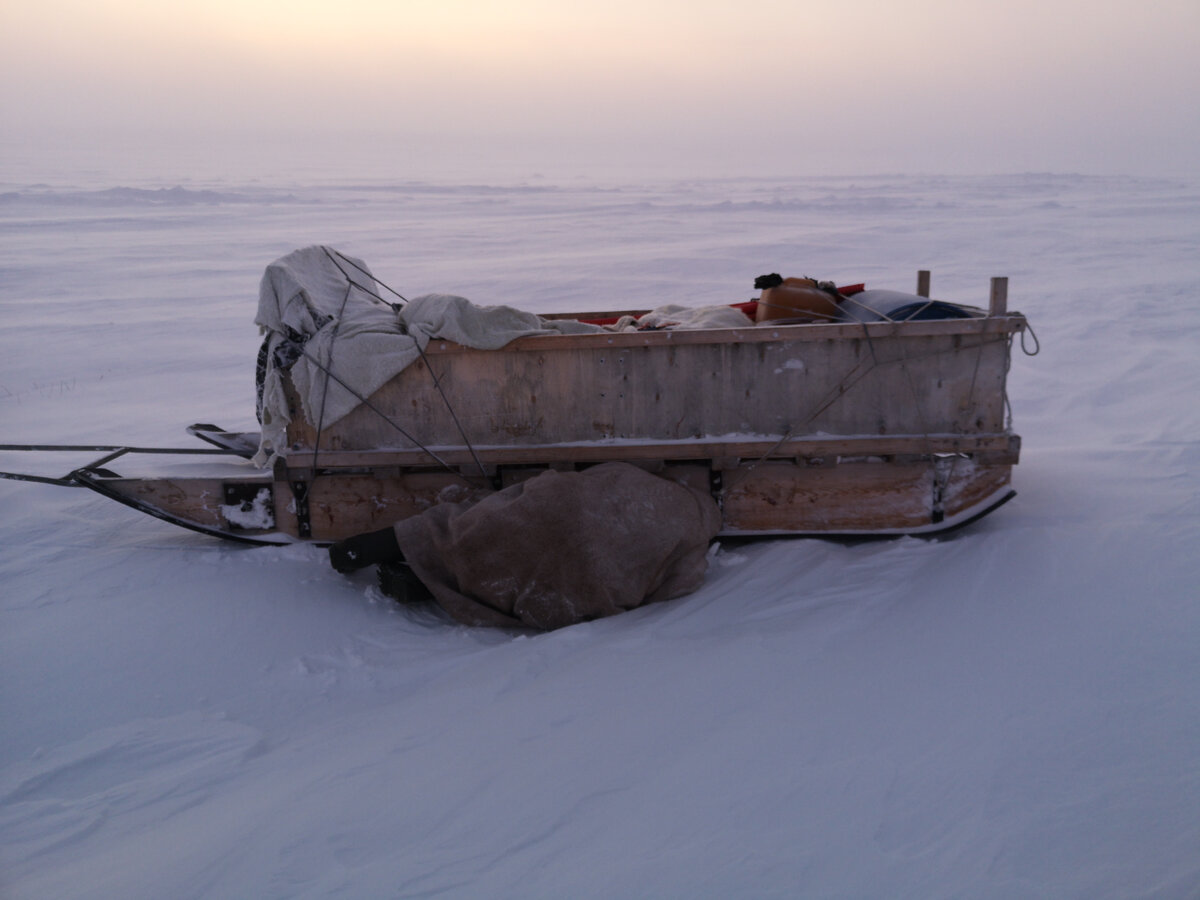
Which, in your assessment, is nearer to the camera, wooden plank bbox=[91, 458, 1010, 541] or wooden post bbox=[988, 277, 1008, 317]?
wooden post bbox=[988, 277, 1008, 317]

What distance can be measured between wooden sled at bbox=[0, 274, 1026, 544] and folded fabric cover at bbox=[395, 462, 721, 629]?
39 centimetres

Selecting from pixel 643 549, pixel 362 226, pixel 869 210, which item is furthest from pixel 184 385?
pixel 869 210

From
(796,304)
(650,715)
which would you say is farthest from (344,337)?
(650,715)

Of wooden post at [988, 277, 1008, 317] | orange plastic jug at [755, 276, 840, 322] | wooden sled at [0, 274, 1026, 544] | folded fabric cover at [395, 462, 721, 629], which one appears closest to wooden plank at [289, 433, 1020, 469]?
wooden sled at [0, 274, 1026, 544]

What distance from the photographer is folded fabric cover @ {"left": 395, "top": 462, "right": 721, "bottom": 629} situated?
4.46m

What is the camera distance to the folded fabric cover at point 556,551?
446cm

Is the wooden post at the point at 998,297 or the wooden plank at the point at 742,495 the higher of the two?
the wooden post at the point at 998,297

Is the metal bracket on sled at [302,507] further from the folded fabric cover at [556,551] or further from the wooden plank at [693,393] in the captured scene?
the folded fabric cover at [556,551]

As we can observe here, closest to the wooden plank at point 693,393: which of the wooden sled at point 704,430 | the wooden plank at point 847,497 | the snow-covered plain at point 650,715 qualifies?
the wooden sled at point 704,430

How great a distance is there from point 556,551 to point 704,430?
108 centimetres

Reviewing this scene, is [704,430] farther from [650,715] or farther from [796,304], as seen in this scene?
[650,715]

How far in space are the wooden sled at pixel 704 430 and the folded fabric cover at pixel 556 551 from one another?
0.39m

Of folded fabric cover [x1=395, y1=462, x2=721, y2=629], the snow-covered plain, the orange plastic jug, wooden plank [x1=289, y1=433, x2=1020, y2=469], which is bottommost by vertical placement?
the snow-covered plain

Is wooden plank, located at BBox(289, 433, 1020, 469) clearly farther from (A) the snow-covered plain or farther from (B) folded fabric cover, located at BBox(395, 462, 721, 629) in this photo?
(A) the snow-covered plain
